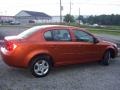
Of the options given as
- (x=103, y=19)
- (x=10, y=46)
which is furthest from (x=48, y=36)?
(x=103, y=19)

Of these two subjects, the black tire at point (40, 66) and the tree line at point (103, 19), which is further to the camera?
the tree line at point (103, 19)

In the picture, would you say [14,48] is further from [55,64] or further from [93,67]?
[93,67]

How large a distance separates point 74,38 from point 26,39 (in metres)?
1.69

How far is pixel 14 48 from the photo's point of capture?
A: 24.6 ft

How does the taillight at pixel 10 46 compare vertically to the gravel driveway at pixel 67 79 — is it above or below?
above

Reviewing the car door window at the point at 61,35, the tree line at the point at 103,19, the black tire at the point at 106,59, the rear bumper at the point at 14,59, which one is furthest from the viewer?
the tree line at the point at 103,19

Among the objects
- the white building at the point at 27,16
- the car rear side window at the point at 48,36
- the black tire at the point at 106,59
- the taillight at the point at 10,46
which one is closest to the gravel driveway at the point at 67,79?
the black tire at the point at 106,59

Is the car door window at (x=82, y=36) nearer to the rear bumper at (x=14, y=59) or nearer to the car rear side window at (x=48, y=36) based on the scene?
the car rear side window at (x=48, y=36)

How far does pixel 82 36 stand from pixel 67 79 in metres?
1.88

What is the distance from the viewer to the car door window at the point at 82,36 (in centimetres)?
870

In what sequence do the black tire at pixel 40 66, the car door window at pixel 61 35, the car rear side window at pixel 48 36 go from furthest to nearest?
the car door window at pixel 61 35
the car rear side window at pixel 48 36
the black tire at pixel 40 66

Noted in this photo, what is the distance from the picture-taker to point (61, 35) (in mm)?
8328

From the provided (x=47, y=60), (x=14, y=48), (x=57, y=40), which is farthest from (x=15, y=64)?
(x=57, y=40)

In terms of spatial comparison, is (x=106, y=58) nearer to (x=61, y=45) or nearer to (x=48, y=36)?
(x=61, y=45)
